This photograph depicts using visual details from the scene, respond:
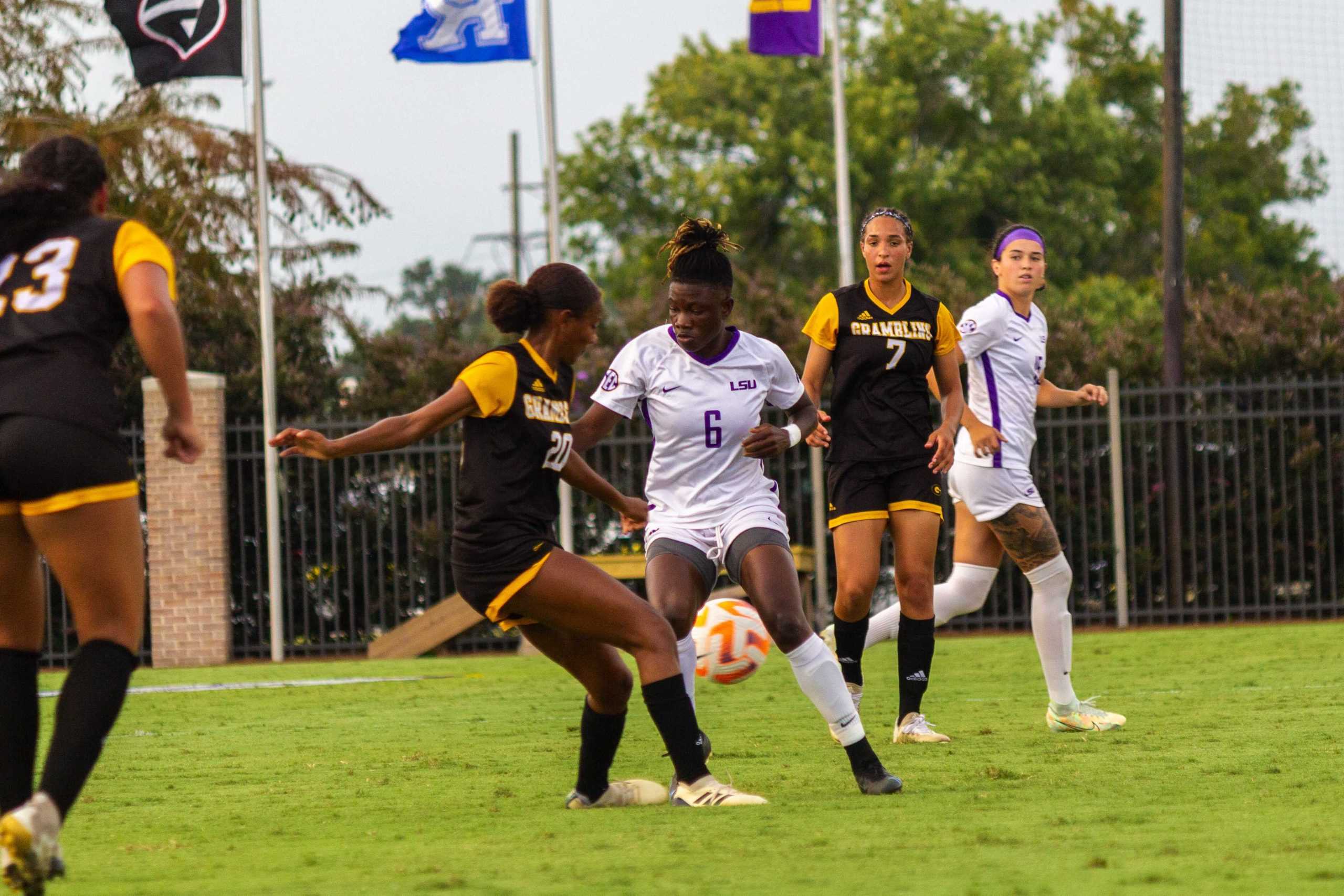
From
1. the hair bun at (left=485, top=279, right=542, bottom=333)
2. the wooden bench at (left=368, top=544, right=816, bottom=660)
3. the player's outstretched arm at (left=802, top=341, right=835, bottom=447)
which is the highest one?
the hair bun at (left=485, top=279, right=542, bottom=333)

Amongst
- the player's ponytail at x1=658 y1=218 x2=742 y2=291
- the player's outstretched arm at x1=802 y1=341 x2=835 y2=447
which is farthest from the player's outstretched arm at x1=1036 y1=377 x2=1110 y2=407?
the player's ponytail at x1=658 y1=218 x2=742 y2=291

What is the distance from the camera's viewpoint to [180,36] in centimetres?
1566

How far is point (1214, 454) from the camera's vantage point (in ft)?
53.7

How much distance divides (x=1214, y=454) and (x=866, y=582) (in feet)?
32.9

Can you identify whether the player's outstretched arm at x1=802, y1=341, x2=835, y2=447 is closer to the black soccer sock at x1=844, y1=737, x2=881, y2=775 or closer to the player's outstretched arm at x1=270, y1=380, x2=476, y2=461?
the black soccer sock at x1=844, y1=737, x2=881, y2=775

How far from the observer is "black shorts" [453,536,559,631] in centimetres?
522

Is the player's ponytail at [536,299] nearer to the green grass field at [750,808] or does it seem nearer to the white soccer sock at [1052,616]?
the green grass field at [750,808]

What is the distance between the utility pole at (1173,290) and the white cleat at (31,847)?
525 inches

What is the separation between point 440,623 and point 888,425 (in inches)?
347

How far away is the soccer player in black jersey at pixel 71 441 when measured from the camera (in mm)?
4242

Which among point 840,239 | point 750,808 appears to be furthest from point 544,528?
point 840,239

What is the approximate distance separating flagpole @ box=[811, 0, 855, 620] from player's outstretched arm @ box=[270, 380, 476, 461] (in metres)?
10.3

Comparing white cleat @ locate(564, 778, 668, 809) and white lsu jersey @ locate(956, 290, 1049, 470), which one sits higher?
white lsu jersey @ locate(956, 290, 1049, 470)

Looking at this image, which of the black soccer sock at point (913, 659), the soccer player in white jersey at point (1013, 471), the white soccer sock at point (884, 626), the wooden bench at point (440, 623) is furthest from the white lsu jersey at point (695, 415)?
the wooden bench at point (440, 623)
